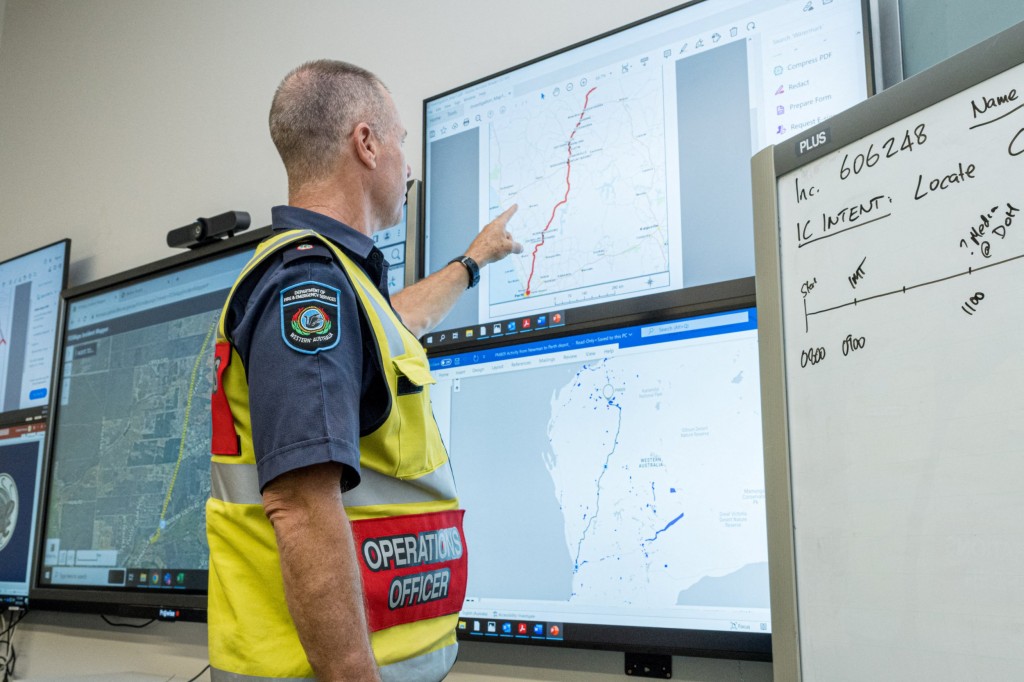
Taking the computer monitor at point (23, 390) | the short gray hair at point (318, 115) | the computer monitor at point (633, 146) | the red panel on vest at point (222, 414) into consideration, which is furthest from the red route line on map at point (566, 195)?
the computer monitor at point (23, 390)

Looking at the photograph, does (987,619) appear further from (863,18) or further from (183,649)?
(183,649)

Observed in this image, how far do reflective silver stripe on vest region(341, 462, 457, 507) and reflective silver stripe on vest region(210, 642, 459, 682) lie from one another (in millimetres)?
195

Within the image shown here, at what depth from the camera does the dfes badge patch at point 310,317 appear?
102 cm

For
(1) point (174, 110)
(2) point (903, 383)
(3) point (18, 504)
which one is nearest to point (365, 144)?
(2) point (903, 383)

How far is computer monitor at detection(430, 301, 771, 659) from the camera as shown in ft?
4.08

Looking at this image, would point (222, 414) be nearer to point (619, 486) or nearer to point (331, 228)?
point (331, 228)

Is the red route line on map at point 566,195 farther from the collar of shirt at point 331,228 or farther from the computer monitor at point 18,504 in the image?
the computer monitor at point 18,504

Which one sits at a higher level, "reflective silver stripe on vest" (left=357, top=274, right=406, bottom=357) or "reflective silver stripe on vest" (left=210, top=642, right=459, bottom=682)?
"reflective silver stripe on vest" (left=357, top=274, right=406, bottom=357)

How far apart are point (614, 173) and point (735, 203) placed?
237mm

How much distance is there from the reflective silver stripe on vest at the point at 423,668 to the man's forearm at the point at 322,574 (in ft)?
0.25

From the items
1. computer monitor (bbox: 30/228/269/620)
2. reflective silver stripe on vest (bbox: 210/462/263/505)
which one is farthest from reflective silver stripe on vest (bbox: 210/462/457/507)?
computer monitor (bbox: 30/228/269/620)

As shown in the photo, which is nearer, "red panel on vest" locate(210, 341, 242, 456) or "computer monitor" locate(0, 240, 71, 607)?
"red panel on vest" locate(210, 341, 242, 456)

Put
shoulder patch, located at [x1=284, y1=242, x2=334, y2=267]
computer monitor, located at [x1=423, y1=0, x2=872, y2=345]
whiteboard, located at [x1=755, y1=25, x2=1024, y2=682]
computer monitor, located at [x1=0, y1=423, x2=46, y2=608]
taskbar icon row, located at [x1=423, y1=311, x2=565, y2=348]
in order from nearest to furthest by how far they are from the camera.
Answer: whiteboard, located at [x1=755, y1=25, x2=1024, y2=682], shoulder patch, located at [x1=284, y1=242, x2=334, y2=267], computer monitor, located at [x1=423, y1=0, x2=872, y2=345], taskbar icon row, located at [x1=423, y1=311, x2=565, y2=348], computer monitor, located at [x1=0, y1=423, x2=46, y2=608]

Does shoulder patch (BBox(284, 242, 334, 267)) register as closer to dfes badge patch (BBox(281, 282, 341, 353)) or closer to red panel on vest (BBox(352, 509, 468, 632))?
dfes badge patch (BBox(281, 282, 341, 353))
